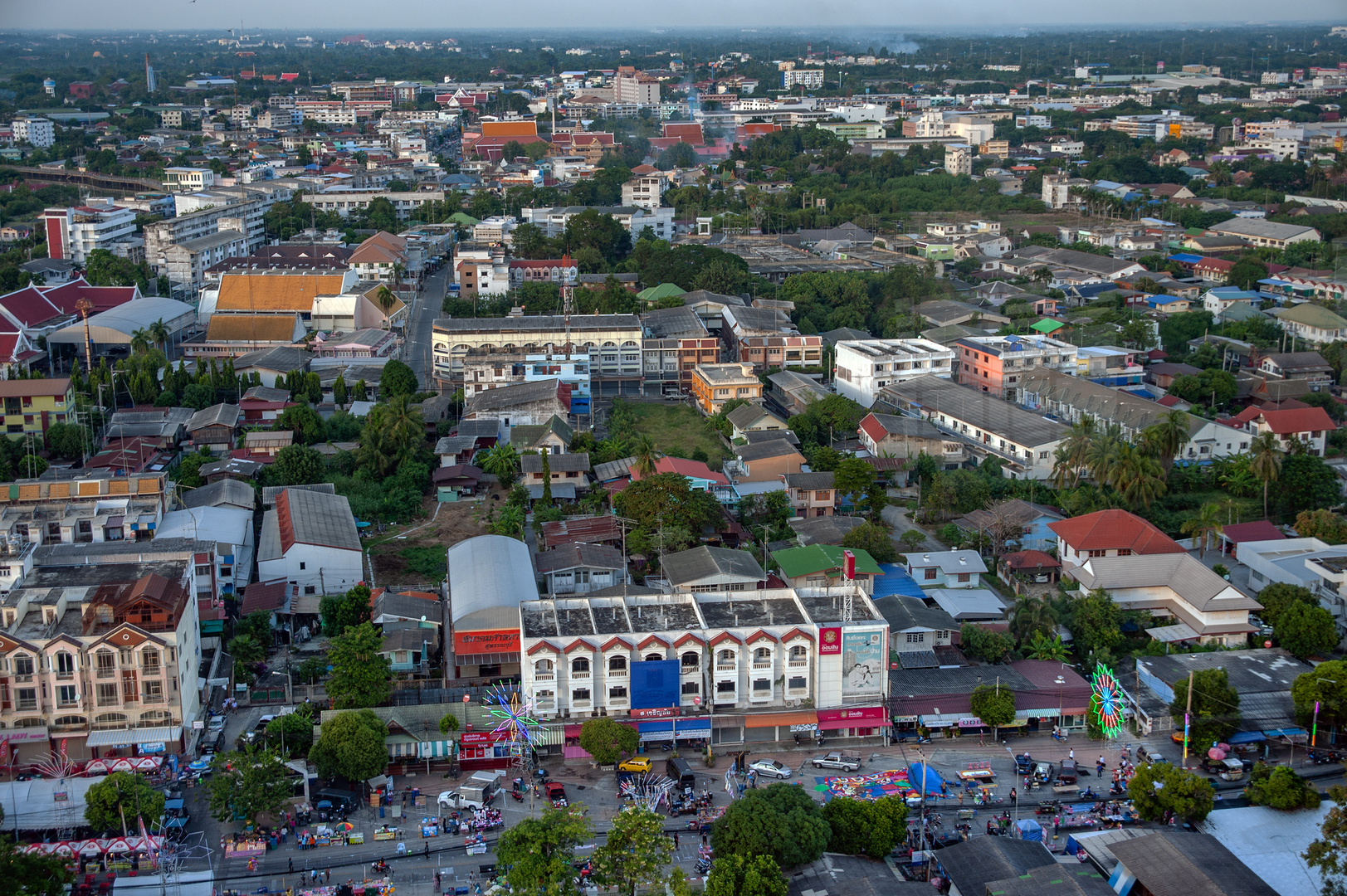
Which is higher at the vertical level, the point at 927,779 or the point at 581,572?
the point at 581,572

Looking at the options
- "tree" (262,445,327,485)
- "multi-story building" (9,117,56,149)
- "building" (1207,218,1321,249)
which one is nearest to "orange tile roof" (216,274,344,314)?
"tree" (262,445,327,485)

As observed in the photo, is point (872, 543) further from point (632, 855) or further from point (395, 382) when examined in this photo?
point (395, 382)

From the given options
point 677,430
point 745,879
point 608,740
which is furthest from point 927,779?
point 677,430

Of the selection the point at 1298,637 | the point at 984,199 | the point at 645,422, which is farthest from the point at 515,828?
the point at 984,199

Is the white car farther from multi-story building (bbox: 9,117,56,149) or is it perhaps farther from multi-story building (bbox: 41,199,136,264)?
multi-story building (bbox: 9,117,56,149)

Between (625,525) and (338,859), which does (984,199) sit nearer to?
(625,525)

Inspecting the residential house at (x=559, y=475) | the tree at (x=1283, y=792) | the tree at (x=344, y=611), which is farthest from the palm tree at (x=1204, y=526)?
the tree at (x=344, y=611)
